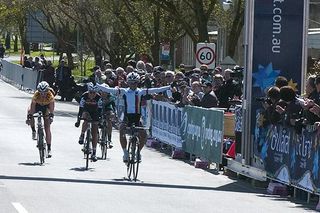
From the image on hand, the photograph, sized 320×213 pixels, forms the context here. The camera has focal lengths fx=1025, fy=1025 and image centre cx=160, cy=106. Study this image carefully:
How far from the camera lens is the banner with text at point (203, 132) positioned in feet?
69.6

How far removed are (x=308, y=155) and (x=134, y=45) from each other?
36.6m

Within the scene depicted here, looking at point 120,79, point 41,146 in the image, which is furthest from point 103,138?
point 120,79

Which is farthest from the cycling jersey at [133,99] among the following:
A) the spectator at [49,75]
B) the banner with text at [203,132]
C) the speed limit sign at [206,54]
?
the spectator at [49,75]

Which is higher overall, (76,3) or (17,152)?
(76,3)

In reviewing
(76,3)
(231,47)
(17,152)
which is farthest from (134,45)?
(17,152)

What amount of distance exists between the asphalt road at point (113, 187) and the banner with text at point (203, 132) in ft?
1.48

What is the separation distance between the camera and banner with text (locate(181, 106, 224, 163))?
2122cm

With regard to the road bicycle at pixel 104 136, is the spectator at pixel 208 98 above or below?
above

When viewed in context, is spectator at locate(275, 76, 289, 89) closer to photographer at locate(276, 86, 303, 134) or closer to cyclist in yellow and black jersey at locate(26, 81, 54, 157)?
photographer at locate(276, 86, 303, 134)

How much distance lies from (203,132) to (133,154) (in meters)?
3.78

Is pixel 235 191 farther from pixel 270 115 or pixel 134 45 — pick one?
pixel 134 45

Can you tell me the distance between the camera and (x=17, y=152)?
23250 millimetres

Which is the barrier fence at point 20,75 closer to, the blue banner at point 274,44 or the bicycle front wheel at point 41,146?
the bicycle front wheel at point 41,146

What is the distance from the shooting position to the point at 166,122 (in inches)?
1028
